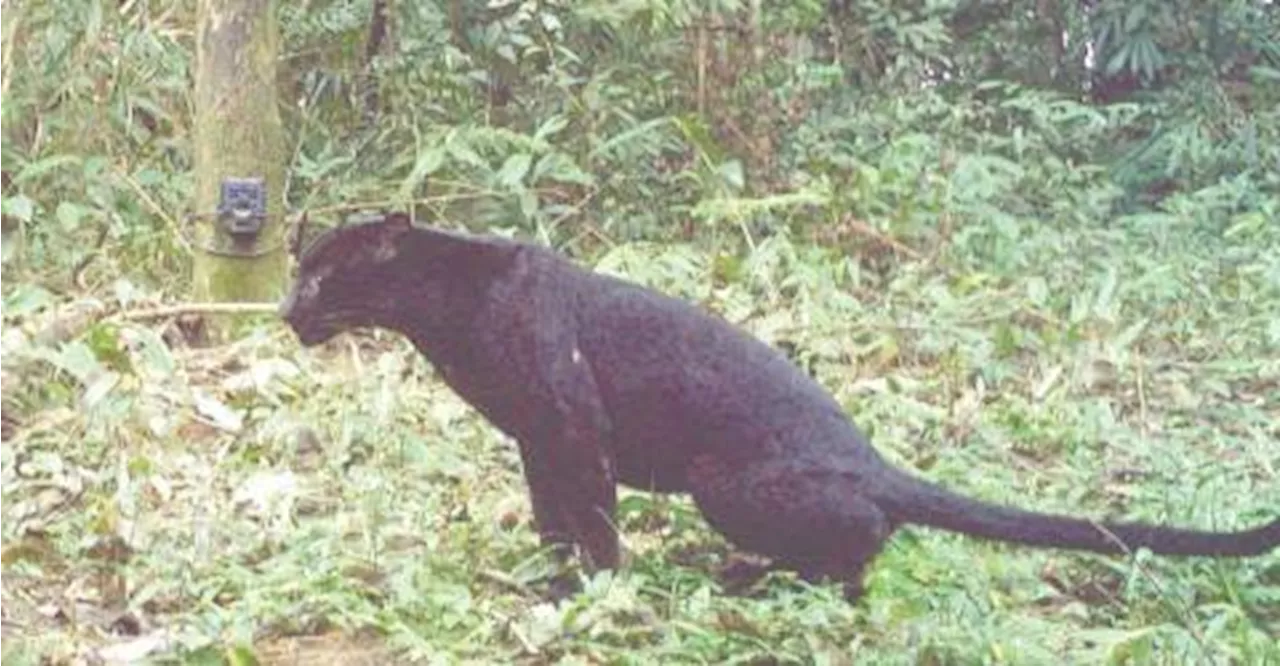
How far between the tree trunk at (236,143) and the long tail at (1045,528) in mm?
2958

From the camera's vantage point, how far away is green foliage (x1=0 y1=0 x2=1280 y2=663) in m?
4.19

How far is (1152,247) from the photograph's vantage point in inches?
342

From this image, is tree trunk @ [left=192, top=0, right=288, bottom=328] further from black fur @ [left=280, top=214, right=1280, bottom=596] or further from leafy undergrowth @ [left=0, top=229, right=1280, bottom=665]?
black fur @ [left=280, top=214, right=1280, bottom=596]

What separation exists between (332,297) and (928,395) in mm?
2445

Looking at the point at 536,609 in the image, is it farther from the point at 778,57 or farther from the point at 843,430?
the point at 778,57

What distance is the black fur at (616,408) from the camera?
4293 mm

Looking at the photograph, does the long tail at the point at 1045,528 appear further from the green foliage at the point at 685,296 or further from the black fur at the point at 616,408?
the green foliage at the point at 685,296

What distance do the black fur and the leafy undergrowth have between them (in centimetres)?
15

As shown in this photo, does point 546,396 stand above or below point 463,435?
above

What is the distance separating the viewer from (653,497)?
4887 mm

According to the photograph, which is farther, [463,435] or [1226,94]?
[1226,94]

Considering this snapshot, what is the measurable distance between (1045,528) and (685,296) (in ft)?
9.54

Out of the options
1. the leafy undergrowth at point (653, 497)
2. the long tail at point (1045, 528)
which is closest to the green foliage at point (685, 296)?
Answer: the leafy undergrowth at point (653, 497)

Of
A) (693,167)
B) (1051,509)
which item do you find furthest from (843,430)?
(693,167)
